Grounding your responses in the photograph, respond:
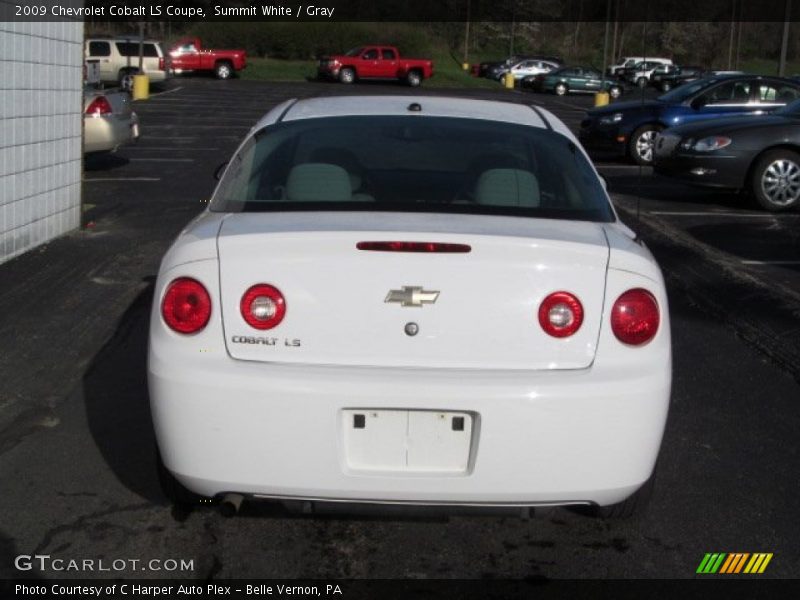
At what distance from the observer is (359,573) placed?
405cm

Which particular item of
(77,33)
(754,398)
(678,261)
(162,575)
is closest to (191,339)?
(162,575)

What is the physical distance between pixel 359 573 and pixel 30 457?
6.01ft

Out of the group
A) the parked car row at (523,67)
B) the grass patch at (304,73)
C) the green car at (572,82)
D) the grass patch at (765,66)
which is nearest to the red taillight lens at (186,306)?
the green car at (572,82)

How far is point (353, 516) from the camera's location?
392 cm

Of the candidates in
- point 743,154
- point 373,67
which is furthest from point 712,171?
point 373,67

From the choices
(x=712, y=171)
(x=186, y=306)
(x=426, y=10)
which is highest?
(x=426, y=10)

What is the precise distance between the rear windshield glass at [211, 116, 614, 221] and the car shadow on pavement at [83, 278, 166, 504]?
1.22 m

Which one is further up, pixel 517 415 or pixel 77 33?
pixel 77 33

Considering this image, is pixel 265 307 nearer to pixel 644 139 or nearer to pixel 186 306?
pixel 186 306

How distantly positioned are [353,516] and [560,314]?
3.11 ft

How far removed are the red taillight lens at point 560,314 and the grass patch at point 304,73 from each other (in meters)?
51.4

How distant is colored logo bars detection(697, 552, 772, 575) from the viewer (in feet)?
13.6

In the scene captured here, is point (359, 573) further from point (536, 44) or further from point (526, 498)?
point (536, 44)

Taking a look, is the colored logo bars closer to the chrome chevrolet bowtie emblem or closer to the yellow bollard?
the chrome chevrolet bowtie emblem
